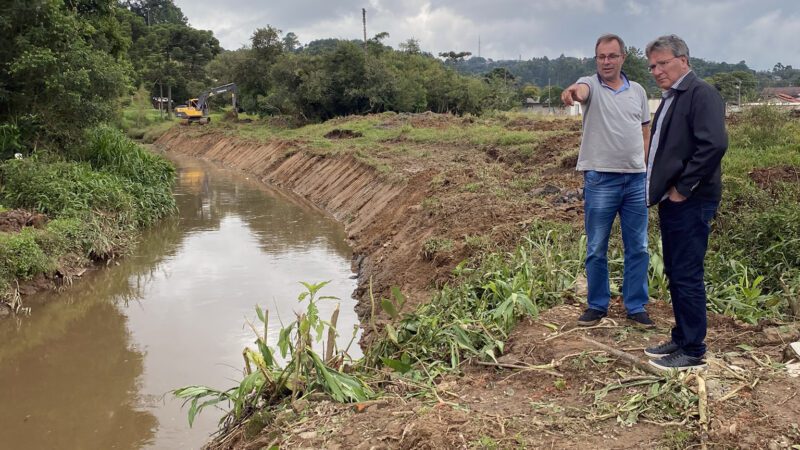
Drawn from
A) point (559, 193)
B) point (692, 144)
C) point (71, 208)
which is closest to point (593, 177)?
point (692, 144)

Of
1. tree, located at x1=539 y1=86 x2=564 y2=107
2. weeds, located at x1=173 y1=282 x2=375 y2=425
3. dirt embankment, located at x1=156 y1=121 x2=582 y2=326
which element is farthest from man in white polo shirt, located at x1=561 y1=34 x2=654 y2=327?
tree, located at x1=539 y1=86 x2=564 y2=107

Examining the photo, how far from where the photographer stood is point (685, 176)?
3.64m

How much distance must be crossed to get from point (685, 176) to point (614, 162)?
0.77 meters

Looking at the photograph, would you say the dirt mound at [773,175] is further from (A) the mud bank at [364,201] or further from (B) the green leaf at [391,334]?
(B) the green leaf at [391,334]

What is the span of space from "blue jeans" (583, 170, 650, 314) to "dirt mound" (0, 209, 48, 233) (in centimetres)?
873

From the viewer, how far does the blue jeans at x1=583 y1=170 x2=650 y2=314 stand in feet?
14.6

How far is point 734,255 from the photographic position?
595 centimetres

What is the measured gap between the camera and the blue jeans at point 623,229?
4457 millimetres

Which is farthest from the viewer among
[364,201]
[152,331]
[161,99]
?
[161,99]

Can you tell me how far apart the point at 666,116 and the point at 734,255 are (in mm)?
2766

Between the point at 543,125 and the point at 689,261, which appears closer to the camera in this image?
the point at 689,261

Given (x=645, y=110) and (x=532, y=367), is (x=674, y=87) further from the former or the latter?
(x=532, y=367)

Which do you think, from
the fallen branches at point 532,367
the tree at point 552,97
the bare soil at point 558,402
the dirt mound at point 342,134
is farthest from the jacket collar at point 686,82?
the tree at point 552,97

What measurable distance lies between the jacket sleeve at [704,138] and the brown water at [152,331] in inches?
173
